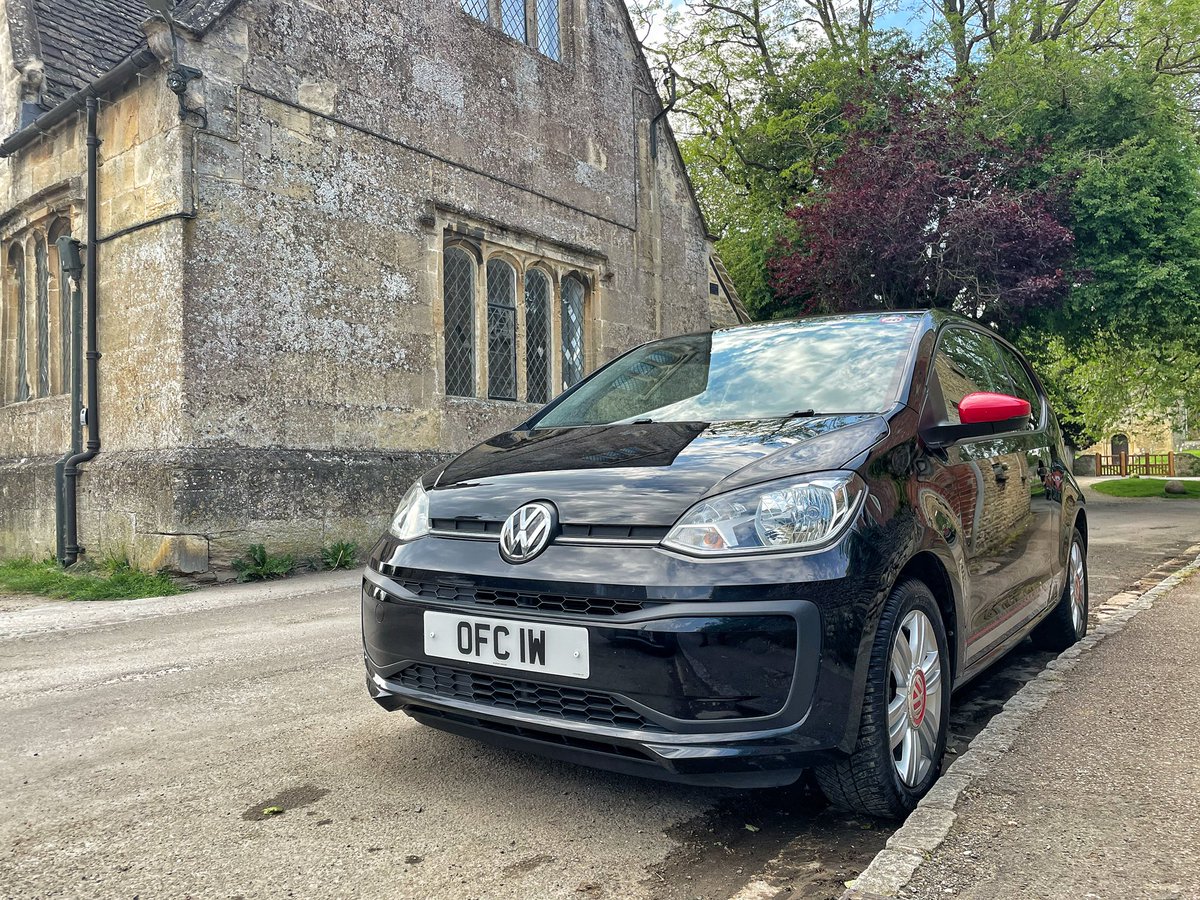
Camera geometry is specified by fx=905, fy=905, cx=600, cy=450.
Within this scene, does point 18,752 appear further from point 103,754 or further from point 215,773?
point 215,773

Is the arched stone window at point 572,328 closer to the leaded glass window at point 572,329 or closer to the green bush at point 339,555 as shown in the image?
the leaded glass window at point 572,329

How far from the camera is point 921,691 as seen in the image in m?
2.67

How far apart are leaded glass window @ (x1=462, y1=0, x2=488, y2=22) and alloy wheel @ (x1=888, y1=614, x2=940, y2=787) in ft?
35.0

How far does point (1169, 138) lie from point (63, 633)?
1648 centimetres

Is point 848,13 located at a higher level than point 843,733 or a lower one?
higher

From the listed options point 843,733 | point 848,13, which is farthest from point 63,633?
point 848,13

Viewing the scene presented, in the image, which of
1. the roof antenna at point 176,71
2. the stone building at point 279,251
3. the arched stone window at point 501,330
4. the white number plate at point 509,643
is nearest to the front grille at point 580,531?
the white number plate at point 509,643

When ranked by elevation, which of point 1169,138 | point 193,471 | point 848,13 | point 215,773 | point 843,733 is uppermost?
point 848,13

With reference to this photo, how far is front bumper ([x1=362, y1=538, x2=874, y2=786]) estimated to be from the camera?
88.0 inches

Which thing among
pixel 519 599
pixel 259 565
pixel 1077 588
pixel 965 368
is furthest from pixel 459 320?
pixel 519 599

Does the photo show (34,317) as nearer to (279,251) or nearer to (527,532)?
(279,251)

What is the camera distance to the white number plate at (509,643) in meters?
2.36

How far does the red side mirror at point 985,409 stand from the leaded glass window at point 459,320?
8.27 m

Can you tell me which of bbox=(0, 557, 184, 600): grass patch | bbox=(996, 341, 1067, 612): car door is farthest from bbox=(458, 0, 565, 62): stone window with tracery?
bbox=(996, 341, 1067, 612): car door
